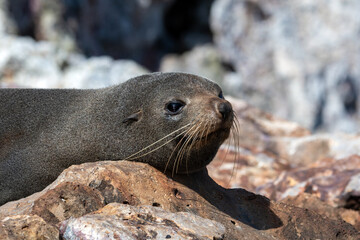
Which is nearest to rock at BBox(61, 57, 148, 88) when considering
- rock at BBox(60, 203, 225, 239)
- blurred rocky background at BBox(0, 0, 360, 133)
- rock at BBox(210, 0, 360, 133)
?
blurred rocky background at BBox(0, 0, 360, 133)

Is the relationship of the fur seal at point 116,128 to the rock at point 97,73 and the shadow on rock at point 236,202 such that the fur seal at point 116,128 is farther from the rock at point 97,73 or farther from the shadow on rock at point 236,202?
the rock at point 97,73

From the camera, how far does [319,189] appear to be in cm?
820

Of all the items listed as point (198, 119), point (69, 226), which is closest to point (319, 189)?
point (198, 119)

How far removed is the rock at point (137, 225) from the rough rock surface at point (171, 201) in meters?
0.19

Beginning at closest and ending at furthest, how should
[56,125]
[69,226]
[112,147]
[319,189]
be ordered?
[69,226] → [112,147] → [56,125] → [319,189]

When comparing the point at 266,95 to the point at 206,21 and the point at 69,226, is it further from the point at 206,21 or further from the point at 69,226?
the point at 69,226

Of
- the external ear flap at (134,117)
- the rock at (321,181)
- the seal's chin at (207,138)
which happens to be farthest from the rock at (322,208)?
the external ear flap at (134,117)

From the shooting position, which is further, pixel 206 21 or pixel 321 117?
pixel 206 21

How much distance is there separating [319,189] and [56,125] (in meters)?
4.05

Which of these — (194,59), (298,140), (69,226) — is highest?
(194,59)

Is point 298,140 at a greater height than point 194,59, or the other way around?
point 194,59

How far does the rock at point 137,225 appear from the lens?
407cm

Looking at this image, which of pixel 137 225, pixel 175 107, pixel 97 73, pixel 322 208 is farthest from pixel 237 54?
pixel 137 225

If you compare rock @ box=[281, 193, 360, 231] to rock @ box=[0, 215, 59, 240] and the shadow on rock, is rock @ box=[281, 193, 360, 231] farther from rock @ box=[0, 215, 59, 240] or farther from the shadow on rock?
rock @ box=[0, 215, 59, 240]
